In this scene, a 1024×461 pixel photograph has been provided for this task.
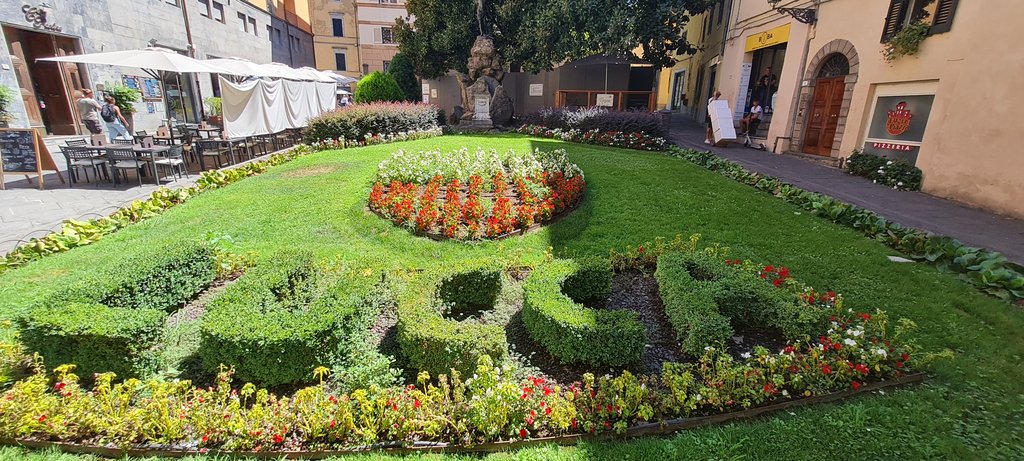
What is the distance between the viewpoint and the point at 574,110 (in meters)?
16.5

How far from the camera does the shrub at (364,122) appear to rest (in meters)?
13.0

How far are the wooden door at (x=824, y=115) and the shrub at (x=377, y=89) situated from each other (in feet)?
52.3

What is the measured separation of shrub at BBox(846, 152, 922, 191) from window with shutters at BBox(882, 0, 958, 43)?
7.87 ft

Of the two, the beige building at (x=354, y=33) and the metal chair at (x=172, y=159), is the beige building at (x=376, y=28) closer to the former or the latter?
the beige building at (x=354, y=33)

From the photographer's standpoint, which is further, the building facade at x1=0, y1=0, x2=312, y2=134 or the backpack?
the building facade at x1=0, y1=0, x2=312, y2=134

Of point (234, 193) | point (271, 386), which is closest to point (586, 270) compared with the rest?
point (271, 386)

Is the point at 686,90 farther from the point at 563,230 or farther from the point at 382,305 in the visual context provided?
the point at 382,305

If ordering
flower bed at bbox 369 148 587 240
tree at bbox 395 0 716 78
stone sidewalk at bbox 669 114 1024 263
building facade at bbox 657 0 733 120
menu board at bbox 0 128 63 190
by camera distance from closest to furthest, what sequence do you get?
stone sidewalk at bbox 669 114 1024 263
flower bed at bbox 369 148 587 240
menu board at bbox 0 128 63 190
tree at bbox 395 0 716 78
building facade at bbox 657 0 733 120

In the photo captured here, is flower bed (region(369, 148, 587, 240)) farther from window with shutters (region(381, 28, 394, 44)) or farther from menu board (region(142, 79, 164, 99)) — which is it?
window with shutters (region(381, 28, 394, 44))

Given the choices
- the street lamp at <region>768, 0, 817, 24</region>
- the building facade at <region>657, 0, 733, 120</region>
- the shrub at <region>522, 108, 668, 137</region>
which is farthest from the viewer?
the building facade at <region>657, 0, 733, 120</region>

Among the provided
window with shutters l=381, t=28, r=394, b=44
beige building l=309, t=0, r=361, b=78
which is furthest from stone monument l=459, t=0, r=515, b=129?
beige building l=309, t=0, r=361, b=78

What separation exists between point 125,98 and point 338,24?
30095 mm

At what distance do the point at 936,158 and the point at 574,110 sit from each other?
34.1 feet

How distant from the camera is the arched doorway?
427 inches
